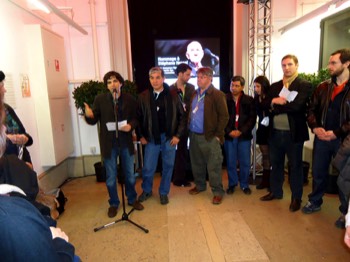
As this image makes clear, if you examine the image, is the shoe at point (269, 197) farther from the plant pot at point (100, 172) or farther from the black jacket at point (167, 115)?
the plant pot at point (100, 172)

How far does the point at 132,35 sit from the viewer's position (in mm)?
5414

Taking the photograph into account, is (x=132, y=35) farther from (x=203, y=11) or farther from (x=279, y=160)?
(x=279, y=160)

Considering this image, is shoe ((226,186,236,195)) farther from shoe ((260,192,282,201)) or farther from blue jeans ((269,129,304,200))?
blue jeans ((269,129,304,200))

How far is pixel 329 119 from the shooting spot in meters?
2.55

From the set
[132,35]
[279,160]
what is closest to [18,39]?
[132,35]

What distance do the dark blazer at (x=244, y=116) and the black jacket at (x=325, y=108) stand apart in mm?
761

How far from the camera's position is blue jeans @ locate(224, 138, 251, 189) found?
345 cm

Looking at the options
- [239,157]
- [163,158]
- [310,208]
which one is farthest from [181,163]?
[310,208]

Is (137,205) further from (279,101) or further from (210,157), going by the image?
(279,101)

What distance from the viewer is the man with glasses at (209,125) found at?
3135mm

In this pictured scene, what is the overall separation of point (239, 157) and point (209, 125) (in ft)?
2.38

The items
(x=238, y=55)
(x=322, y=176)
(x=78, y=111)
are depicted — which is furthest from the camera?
(x=238, y=55)

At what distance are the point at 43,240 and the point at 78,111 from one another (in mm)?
3902

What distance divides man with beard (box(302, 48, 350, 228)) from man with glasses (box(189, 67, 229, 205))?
959 millimetres
